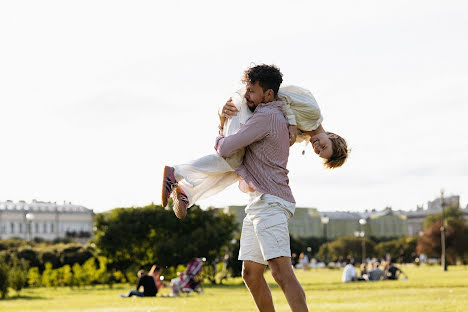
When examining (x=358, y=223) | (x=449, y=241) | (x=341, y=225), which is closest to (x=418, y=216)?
(x=358, y=223)

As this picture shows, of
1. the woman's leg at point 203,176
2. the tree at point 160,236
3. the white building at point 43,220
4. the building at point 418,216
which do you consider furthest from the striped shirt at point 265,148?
the building at point 418,216

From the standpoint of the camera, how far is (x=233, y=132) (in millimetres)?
6164

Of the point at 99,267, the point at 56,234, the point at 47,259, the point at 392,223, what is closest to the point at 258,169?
the point at 99,267

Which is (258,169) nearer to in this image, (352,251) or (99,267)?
(99,267)

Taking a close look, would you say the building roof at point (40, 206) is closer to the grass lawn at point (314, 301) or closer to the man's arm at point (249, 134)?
the grass lawn at point (314, 301)

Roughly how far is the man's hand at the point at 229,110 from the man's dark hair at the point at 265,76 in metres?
0.28

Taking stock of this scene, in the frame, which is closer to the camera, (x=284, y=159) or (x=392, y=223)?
(x=284, y=159)

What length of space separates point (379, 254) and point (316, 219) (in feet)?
Answer: 207

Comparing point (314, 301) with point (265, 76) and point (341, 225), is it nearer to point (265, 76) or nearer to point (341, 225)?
point (265, 76)

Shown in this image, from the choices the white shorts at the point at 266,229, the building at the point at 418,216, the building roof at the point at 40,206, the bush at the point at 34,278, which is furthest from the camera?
the building at the point at 418,216

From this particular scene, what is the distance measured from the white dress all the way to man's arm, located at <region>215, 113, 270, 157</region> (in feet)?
0.52

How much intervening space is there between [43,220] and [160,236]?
122 meters

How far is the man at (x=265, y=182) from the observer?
19.0ft

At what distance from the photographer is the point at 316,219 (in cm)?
16162
